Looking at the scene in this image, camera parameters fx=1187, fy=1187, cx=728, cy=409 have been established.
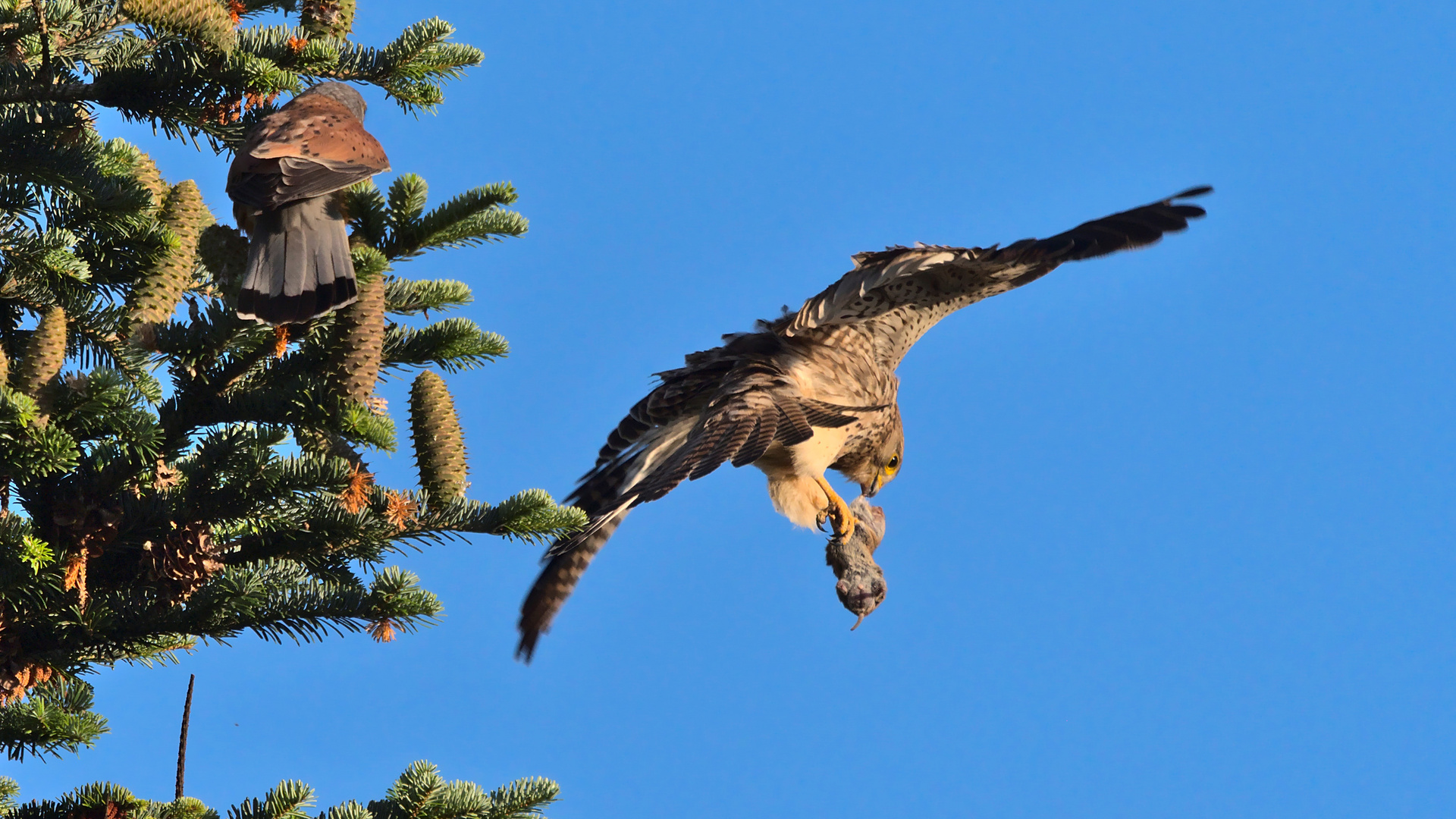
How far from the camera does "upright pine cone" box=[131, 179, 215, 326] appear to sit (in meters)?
3.07

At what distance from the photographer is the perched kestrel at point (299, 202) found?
294cm

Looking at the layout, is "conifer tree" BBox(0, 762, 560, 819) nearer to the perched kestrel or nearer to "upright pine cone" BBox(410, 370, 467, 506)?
"upright pine cone" BBox(410, 370, 467, 506)

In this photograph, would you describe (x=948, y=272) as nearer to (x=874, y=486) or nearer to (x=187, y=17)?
(x=874, y=486)

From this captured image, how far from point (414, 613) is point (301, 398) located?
1.91 feet

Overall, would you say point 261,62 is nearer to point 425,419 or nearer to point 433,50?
point 433,50

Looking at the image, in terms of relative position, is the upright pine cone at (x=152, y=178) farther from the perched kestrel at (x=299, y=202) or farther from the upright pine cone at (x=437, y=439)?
the upright pine cone at (x=437, y=439)

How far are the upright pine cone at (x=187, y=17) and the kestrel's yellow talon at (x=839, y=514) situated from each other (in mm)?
2680

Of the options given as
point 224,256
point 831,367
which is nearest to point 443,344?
point 224,256

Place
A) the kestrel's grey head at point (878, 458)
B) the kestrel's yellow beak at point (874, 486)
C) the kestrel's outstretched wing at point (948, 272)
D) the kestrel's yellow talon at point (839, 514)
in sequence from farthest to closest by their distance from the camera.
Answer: the kestrel's yellow beak at point (874, 486) → the kestrel's grey head at point (878, 458) → the kestrel's outstretched wing at point (948, 272) → the kestrel's yellow talon at point (839, 514)

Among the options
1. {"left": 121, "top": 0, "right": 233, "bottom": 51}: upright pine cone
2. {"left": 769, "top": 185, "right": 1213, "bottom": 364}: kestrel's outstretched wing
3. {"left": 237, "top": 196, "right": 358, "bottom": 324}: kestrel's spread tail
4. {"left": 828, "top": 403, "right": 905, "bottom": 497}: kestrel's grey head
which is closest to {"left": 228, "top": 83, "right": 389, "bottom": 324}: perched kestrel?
{"left": 237, "top": 196, "right": 358, "bottom": 324}: kestrel's spread tail

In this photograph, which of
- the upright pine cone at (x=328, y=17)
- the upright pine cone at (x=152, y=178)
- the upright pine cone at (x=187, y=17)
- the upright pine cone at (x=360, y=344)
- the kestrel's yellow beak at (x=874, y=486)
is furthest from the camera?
the kestrel's yellow beak at (x=874, y=486)

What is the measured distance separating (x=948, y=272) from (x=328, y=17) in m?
2.54

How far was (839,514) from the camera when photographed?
15.3ft

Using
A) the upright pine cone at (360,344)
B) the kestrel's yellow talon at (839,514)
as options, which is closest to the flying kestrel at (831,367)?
the kestrel's yellow talon at (839,514)
